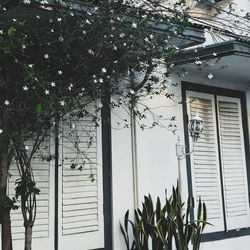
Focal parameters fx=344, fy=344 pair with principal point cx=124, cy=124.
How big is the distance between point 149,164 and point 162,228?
0.93 metres

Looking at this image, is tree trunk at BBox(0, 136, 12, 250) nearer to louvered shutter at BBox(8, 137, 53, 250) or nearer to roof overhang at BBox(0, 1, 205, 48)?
louvered shutter at BBox(8, 137, 53, 250)

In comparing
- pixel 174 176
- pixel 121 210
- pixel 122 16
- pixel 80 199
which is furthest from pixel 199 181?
pixel 122 16

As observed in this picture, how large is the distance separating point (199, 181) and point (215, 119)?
1.06 meters

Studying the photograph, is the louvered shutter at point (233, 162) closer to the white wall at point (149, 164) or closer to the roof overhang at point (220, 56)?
the white wall at point (149, 164)

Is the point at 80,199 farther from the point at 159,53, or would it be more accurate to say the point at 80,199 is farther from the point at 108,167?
the point at 159,53

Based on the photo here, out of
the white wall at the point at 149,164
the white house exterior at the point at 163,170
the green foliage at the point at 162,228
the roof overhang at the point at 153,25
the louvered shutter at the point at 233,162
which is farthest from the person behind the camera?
the louvered shutter at the point at 233,162

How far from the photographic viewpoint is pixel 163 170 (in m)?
4.71

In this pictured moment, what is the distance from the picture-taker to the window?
511 cm

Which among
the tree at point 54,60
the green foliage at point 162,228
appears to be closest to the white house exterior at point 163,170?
the green foliage at point 162,228

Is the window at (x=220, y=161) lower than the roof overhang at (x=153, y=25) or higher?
lower

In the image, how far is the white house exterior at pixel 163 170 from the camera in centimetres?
398

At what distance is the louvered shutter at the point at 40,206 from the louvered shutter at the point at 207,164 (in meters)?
2.18

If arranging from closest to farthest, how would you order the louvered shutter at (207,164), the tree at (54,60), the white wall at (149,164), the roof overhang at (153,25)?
the tree at (54,60)
the roof overhang at (153,25)
the white wall at (149,164)
the louvered shutter at (207,164)

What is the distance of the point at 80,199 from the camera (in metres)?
4.11
